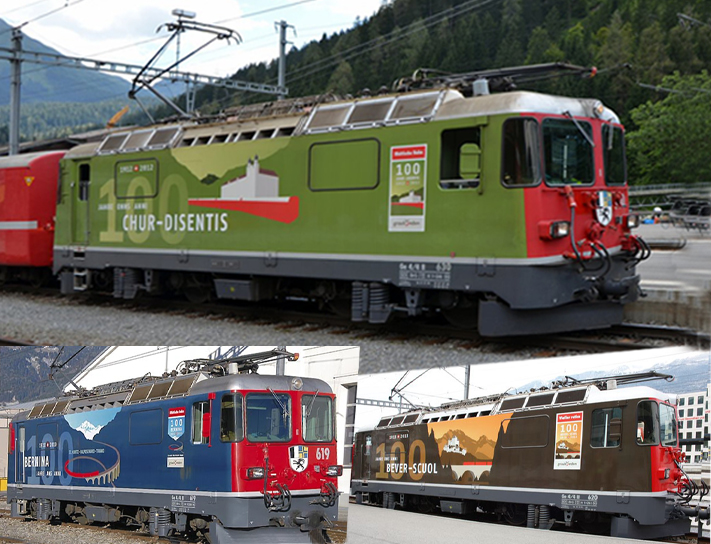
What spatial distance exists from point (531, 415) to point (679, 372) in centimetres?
214

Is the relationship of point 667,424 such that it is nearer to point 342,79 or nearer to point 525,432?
point 525,432

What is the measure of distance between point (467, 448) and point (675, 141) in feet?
135

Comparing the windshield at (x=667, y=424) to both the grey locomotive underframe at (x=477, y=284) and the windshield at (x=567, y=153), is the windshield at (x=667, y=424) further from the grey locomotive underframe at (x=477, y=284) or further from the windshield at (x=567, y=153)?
the windshield at (x=567, y=153)

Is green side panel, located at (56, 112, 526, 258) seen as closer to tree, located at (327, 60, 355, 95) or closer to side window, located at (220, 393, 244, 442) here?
side window, located at (220, 393, 244, 442)

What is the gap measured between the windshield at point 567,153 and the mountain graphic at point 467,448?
405 cm

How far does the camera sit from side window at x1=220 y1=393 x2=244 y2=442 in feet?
30.7

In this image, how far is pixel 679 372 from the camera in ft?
23.9

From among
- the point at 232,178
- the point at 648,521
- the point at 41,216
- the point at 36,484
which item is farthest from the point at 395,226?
the point at 41,216

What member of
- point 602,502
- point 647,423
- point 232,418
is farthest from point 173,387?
point 647,423

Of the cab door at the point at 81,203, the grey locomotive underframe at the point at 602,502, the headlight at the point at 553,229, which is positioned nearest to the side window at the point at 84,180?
the cab door at the point at 81,203

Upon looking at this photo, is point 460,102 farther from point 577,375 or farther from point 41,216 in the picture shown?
point 41,216

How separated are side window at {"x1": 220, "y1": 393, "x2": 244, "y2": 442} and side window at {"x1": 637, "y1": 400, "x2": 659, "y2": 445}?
14.2 feet

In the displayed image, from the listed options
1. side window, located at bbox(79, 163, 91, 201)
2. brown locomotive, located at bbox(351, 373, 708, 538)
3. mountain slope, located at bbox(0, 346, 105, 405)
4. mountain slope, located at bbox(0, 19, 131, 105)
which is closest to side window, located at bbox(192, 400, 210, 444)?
brown locomotive, located at bbox(351, 373, 708, 538)

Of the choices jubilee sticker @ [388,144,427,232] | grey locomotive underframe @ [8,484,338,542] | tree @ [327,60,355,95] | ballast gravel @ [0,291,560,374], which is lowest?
grey locomotive underframe @ [8,484,338,542]
